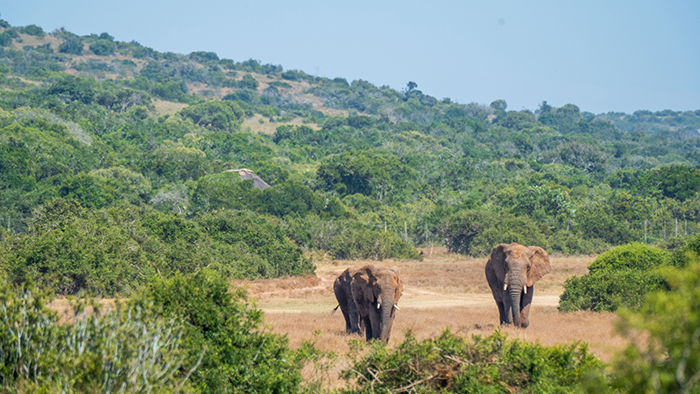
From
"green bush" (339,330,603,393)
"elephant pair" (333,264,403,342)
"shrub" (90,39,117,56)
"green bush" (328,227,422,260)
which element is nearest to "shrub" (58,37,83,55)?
"shrub" (90,39,117,56)

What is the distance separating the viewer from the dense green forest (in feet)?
19.0

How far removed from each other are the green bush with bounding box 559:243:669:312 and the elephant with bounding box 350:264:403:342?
741 centimetres

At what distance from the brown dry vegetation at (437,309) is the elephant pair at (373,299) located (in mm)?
451

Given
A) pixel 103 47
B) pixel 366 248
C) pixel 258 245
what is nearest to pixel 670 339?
pixel 258 245

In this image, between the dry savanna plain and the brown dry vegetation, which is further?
the brown dry vegetation

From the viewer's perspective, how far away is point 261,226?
120 feet

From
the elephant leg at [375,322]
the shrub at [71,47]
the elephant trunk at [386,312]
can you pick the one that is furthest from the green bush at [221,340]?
the shrub at [71,47]

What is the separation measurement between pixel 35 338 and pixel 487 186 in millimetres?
70657

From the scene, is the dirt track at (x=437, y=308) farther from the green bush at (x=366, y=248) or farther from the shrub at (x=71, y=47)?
the shrub at (x=71, y=47)

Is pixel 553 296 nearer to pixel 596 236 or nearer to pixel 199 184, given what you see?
pixel 596 236

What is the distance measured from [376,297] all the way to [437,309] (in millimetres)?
10142

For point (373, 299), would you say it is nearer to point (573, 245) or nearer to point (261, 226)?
point (261, 226)

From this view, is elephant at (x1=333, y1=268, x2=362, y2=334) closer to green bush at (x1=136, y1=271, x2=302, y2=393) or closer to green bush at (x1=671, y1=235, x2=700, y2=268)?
green bush at (x1=136, y1=271, x2=302, y2=393)

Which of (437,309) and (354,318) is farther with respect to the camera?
(437,309)
